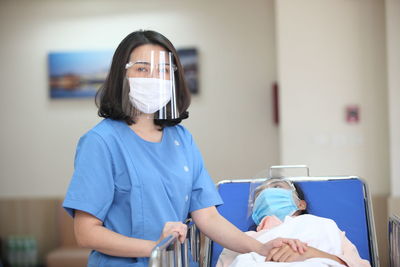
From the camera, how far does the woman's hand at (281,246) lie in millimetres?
1955

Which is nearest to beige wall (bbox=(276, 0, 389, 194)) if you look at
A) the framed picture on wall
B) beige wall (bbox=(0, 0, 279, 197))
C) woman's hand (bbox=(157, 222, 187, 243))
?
beige wall (bbox=(0, 0, 279, 197))

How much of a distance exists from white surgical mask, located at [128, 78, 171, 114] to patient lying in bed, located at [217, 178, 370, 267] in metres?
0.63

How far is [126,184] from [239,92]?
12.1ft

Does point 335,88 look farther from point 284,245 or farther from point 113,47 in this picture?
point 284,245

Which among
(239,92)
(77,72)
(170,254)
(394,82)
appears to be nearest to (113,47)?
(77,72)

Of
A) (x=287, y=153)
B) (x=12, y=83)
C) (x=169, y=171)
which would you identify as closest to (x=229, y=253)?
(x=169, y=171)

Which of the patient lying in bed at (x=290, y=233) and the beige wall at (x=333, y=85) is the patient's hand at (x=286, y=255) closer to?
the patient lying in bed at (x=290, y=233)

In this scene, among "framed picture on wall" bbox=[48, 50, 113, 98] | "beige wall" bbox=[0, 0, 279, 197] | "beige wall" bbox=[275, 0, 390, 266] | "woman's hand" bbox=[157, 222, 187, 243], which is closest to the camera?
"woman's hand" bbox=[157, 222, 187, 243]

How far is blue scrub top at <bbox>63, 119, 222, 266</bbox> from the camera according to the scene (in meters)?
1.71

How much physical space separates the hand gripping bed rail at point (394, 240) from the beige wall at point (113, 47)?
3.05 metres

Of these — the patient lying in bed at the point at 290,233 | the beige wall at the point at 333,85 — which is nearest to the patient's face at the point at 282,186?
the patient lying in bed at the point at 290,233

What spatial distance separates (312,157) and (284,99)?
56cm

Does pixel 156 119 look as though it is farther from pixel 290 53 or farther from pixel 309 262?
pixel 290 53

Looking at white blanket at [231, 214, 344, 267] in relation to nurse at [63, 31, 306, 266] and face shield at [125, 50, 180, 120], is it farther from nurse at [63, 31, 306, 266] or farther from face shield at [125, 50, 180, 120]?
face shield at [125, 50, 180, 120]
